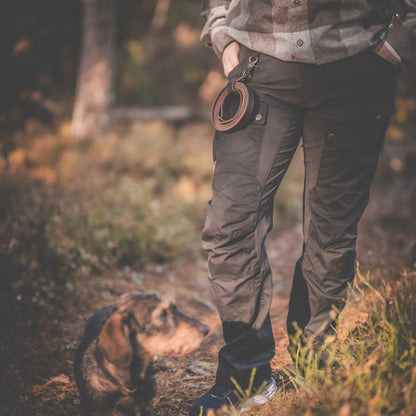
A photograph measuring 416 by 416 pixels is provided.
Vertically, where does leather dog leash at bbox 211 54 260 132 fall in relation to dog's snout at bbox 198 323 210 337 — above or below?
above

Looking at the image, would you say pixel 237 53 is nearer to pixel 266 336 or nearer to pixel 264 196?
pixel 264 196

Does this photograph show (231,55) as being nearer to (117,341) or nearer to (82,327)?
(117,341)

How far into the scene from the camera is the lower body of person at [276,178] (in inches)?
77.4

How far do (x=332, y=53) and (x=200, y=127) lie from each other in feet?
31.8

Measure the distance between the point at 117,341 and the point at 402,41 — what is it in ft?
6.76

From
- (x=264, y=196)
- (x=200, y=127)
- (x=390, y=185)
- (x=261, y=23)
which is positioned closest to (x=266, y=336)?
(x=264, y=196)

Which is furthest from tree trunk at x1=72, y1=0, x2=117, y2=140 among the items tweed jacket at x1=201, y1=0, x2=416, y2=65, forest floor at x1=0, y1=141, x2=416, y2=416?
tweed jacket at x1=201, y1=0, x2=416, y2=65

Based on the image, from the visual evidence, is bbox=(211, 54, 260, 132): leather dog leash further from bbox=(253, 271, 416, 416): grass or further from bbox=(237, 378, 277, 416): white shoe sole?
bbox=(237, 378, 277, 416): white shoe sole

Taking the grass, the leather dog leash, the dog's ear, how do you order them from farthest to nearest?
the leather dog leash < the dog's ear < the grass

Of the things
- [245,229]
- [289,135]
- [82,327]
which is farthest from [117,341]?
[82,327]

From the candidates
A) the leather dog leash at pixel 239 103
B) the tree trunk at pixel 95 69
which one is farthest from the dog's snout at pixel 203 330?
the tree trunk at pixel 95 69

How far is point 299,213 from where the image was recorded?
6910 millimetres

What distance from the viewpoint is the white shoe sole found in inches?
80.4

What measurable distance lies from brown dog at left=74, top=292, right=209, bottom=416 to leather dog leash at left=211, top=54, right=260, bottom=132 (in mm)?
985
